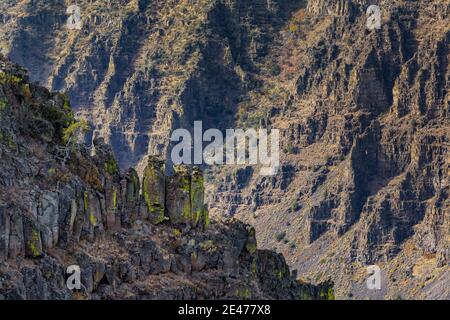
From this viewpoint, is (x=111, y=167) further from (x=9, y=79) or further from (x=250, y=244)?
(x=250, y=244)

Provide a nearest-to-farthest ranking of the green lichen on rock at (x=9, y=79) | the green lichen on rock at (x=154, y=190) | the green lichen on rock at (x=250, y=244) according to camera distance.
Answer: the green lichen on rock at (x=9, y=79), the green lichen on rock at (x=154, y=190), the green lichen on rock at (x=250, y=244)

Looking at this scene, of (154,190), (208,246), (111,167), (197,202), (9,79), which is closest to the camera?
(9,79)

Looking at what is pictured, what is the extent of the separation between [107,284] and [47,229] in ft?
20.9

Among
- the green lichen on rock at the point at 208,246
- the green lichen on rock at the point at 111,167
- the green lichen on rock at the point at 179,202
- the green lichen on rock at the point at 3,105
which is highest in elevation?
the green lichen on rock at the point at 3,105

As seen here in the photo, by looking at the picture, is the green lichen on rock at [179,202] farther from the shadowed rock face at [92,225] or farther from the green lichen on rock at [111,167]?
the green lichen on rock at [111,167]

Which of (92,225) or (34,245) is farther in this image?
(92,225)

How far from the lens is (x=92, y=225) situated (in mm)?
138375

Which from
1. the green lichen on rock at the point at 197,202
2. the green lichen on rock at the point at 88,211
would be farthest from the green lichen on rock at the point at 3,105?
the green lichen on rock at the point at 197,202

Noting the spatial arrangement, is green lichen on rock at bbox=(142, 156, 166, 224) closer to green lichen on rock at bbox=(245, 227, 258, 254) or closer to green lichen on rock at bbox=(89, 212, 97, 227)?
green lichen on rock at bbox=(89, 212, 97, 227)

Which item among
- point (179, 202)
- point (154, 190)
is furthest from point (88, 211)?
point (179, 202)

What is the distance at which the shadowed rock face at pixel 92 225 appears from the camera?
130m

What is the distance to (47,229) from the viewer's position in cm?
13200

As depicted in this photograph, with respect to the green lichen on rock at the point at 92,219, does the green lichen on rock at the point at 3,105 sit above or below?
above
